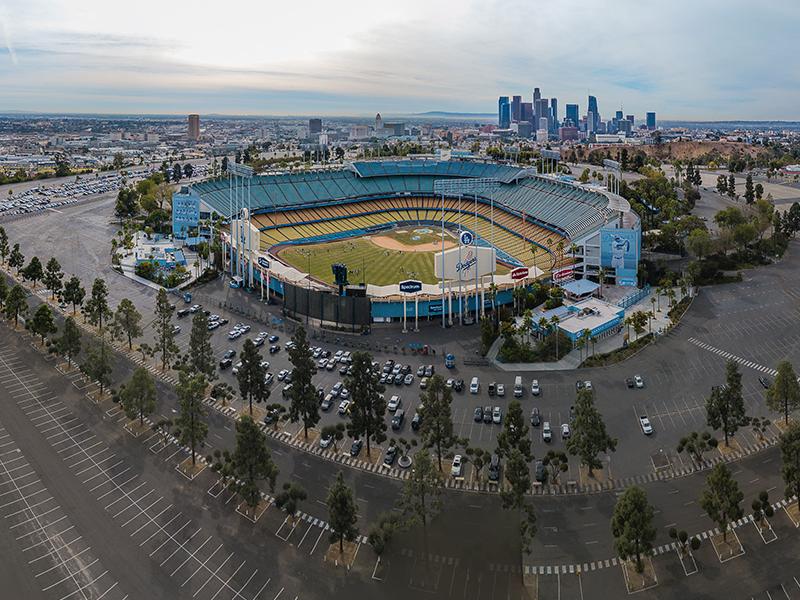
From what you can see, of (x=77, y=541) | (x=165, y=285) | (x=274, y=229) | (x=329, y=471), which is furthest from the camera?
(x=274, y=229)

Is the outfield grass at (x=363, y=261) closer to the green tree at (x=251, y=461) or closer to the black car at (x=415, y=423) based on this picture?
the black car at (x=415, y=423)

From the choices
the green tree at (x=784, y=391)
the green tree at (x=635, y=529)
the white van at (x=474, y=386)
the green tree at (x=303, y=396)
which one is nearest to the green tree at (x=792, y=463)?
the green tree at (x=784, y=391)

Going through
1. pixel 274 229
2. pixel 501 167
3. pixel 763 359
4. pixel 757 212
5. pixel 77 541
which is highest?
pixel 501 167

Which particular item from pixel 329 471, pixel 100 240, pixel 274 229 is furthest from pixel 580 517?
pixel 100 240

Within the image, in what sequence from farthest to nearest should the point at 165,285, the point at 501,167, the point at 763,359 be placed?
the point at 501,167, the point at 165,285, the point at 763,359

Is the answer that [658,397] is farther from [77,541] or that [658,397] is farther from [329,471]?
[77,541]

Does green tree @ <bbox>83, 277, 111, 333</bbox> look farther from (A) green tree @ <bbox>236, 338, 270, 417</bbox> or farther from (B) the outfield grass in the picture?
(B) the outfield grass

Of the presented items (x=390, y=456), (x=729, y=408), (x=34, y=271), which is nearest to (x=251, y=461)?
(x=390, y=456)

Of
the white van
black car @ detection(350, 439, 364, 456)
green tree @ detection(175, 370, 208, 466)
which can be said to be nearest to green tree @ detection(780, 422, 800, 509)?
the white van
